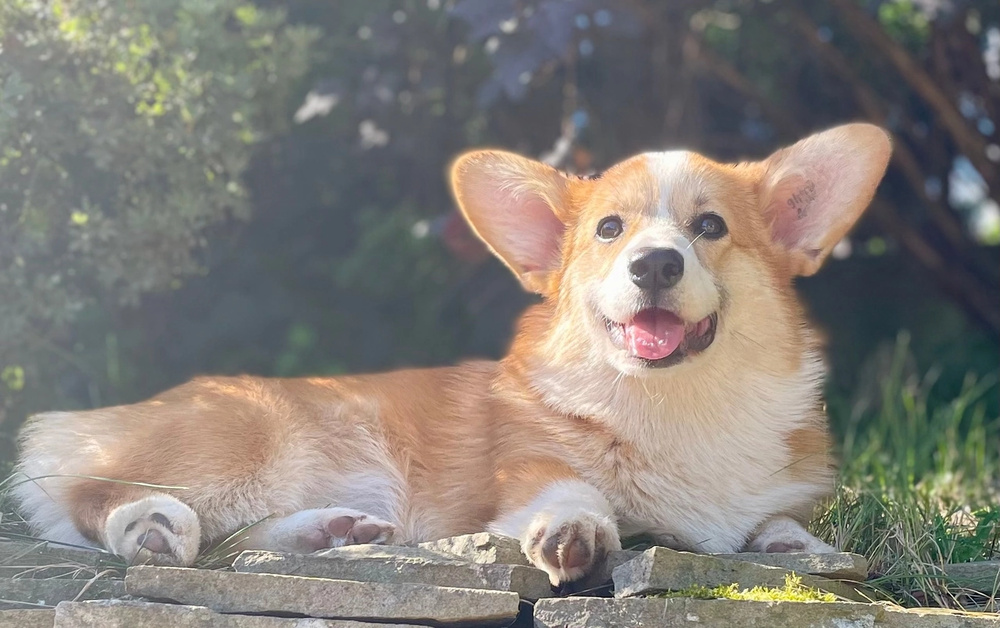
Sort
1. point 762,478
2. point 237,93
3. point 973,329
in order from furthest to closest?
point 973,329, point 237,93, point 762,478

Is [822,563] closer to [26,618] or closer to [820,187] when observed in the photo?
[820,187]

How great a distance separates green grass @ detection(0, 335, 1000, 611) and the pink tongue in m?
0.64

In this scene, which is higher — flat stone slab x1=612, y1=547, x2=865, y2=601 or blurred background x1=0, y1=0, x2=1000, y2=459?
blurred background x1=0, y1=0, x2=1000, y2=459

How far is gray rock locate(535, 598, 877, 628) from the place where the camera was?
7.63 feet

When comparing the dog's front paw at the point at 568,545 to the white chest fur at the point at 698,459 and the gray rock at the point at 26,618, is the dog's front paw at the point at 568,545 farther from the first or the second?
the gray rock at the point at 26,618

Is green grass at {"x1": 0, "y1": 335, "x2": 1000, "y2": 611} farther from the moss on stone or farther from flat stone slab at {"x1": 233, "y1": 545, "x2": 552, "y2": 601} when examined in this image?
flat stone slab at {"x1": 233, "y1": 545, "x2": 552, "y2": 601}

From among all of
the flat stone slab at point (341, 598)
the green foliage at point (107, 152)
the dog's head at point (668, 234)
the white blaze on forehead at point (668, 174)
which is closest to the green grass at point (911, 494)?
the flat stone slab at point (341, 598)

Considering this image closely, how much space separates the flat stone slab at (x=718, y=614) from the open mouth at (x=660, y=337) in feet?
2.24

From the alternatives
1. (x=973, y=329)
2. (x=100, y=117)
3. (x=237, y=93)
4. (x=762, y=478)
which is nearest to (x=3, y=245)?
(x=100, y=117)

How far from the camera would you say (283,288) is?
532 cm

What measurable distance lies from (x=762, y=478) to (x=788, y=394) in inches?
9.4

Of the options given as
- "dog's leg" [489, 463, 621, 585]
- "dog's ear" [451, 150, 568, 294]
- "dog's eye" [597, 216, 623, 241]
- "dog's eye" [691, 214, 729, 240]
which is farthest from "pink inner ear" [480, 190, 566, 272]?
"dog's leg" [489, 463, 621, 585]

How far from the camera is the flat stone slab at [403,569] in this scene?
99.4 inches

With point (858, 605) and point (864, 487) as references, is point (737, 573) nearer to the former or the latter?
point (858, 605)
